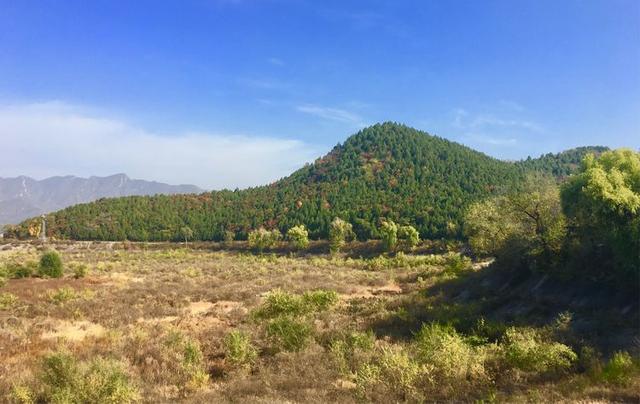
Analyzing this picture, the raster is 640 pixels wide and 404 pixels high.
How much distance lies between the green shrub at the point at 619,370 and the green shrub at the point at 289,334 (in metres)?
9.41

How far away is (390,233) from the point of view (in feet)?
252

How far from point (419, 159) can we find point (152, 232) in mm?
105008

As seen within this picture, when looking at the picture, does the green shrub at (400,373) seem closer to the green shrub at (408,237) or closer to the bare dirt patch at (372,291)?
the bare dirt patch at (372,291)

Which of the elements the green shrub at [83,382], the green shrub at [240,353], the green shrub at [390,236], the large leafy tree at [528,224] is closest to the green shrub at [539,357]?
the green shrub at [240,353]

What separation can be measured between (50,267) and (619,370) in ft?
130

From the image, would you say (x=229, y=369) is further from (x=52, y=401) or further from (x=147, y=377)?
(x=52, y=401)

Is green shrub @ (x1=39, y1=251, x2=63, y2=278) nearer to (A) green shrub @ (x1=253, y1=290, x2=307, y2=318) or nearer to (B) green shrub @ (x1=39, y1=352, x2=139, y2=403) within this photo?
(A) green shrub @ (x1=253, y1=290, x2=307, y2=318)

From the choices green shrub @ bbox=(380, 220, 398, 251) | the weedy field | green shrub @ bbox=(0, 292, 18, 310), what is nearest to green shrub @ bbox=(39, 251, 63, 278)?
the weedy field

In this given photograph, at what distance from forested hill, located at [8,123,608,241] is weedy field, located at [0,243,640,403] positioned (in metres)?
66.2

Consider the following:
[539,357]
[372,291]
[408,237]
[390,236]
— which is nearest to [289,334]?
[539,357]

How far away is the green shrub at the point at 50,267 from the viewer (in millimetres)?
34875

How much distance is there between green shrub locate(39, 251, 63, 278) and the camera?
34875 millimetres

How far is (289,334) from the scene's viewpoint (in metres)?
15.5

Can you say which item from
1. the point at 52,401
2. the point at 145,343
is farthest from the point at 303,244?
the point at 52,401
